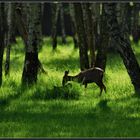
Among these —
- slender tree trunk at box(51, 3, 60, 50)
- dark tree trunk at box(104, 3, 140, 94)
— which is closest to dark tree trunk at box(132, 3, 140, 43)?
slender tree trunk at box(51, 3, 60, 50)

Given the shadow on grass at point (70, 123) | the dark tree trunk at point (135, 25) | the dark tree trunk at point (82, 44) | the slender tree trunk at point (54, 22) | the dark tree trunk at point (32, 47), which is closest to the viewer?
the shadow on grass at point (70, 123)

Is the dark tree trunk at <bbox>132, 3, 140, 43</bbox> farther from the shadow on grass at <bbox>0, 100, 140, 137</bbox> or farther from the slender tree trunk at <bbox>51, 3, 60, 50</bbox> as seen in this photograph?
the shadow on grass at <bbox>0, 100, 140, 137</bbox>

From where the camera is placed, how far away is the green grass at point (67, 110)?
9.90m

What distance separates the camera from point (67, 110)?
1205 cm

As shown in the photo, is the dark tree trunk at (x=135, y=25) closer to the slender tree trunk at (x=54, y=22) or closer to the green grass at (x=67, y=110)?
the slender tree trunk at (x=54, y=22)

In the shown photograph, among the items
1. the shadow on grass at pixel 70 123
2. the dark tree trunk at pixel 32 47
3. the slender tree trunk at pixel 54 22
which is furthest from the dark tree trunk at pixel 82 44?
the slender tree trunk at pixel 54 22

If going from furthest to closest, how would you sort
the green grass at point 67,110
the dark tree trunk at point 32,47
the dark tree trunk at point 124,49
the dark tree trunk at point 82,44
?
the dark tree trunk at point 82,44, the dark tree trunk at point 32,47, the dark tree trunk at point 124,49, the green grass at point 67,110

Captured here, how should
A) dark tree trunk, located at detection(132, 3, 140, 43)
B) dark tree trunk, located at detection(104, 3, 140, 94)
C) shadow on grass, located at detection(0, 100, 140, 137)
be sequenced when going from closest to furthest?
shadow on grass, located at detection(0, 100, 140, 137)
dark tree trunk, located at detection(104, 3, 140, 94)
dark tree trunk, located at detection(132, 3, 140, 43)

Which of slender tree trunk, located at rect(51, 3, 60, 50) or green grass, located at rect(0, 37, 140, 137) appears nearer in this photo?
green grass, located at rect(0, 37, 140, 137)

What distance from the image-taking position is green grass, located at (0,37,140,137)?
32.5 feet

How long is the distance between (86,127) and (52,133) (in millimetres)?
769

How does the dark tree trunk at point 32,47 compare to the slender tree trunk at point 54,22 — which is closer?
the dark tree trunk at point 32,47

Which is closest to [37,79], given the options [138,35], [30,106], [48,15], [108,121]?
[30,106]

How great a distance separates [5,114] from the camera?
11688 mm
